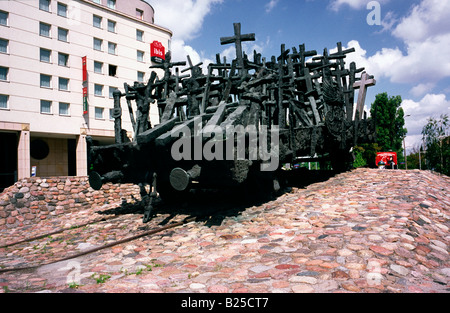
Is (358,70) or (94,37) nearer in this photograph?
(358,70)

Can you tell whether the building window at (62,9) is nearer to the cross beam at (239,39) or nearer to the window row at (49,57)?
the window row at (49,57)

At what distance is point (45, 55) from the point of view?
2519 cm

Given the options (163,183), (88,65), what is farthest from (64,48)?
(163,183)

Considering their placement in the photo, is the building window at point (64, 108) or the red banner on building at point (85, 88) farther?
the red banner on building at point (85, 88)

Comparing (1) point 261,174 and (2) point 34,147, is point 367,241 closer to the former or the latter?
(1) point 261,174

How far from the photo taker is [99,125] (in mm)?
27828

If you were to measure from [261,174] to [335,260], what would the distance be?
3738 millimetres

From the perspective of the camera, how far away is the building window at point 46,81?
24938 mm

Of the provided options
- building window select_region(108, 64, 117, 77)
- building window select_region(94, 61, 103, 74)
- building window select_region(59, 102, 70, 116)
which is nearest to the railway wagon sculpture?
building window select_region(59, 102, 70, 116)

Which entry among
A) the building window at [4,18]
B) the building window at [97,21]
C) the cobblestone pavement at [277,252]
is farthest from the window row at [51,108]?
the cobblestone pavement at [277,252]

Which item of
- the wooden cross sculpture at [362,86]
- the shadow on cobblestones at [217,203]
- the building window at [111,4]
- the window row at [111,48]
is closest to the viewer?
the shadow on cobblestones at [217,203]

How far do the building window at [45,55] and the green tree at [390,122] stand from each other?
105ft

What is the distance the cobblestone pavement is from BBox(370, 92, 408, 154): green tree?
28.7 metres

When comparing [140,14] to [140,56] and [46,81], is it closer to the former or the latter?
[140,56]
